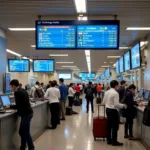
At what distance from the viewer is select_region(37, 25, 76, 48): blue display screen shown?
7.15m

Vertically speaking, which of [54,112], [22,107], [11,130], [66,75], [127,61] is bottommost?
[54,112]

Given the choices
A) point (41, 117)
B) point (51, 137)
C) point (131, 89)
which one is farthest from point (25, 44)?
point (131, 89)

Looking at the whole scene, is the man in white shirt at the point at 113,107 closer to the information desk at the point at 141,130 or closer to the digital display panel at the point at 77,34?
the information desk at the point at 141,130

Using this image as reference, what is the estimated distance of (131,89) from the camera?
7.69m

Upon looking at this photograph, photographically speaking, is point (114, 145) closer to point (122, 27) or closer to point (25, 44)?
point (122, 27)

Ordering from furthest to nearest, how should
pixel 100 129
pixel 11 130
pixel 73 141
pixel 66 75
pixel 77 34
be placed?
1. pixel 66 75
2. pixel 100 129
3. pixel 73 141
4. pixel 77 34
5. pixel 11 130

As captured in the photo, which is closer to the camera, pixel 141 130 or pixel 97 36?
pixel 97 36

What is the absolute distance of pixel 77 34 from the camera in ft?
23.5

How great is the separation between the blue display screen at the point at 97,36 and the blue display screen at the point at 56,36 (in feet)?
0.62

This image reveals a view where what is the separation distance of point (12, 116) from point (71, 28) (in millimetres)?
2811

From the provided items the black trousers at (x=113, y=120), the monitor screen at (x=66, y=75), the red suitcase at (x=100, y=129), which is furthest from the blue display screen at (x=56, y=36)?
the monitor screen at (x=66, y=75)

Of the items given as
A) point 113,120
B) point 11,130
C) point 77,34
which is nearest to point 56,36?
point 77,34

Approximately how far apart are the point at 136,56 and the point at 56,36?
4.28 metres

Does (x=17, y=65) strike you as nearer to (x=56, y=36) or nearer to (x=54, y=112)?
(x=54, y=112)
